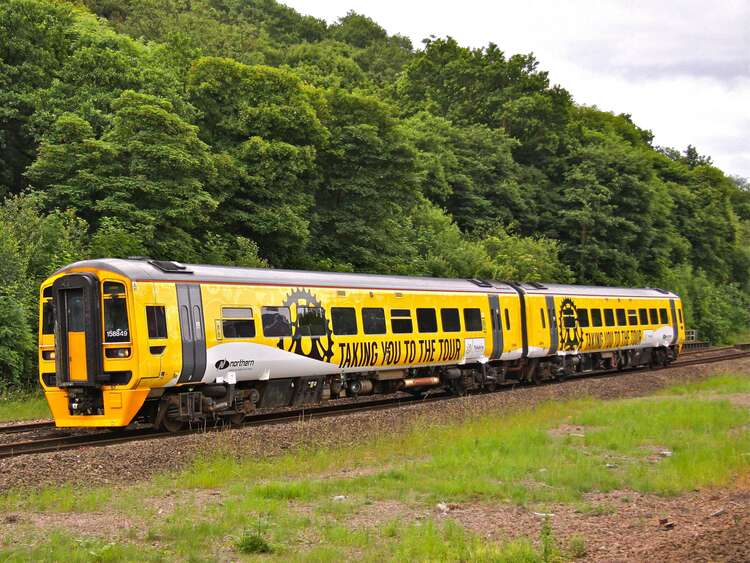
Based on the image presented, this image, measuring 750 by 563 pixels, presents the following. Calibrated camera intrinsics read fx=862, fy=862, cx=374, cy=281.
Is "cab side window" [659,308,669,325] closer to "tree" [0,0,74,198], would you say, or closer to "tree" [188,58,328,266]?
"tree" [188,58,328,266]

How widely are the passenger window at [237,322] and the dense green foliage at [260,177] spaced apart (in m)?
6.49

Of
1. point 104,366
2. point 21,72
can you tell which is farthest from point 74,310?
point 21,72

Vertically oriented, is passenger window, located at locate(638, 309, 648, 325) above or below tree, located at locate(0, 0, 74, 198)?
below

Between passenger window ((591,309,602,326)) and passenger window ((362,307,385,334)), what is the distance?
446 inches

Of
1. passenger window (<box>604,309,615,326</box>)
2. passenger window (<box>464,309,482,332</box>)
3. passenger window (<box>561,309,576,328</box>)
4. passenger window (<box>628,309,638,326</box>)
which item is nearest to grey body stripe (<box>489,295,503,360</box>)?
passenger window (<box>464,309,482,332</box>)

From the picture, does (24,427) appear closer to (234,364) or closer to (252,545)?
(234,364)

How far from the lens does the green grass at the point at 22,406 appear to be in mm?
18328

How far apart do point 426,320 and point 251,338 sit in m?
6.19

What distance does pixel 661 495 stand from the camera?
10.7 m

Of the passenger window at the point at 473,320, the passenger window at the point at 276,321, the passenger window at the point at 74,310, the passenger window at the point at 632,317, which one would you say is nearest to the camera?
the passenger window at the point at 74,310

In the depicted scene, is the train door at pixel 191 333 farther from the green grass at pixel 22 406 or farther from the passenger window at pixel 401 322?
the passenger window at pixel 401 322

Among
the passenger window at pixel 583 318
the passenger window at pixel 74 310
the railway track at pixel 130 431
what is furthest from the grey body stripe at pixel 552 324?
the passenger window at pixel 74 310

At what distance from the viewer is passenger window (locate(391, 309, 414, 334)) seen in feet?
67.3

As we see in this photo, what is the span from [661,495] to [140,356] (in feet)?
27.8
